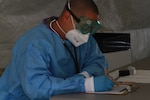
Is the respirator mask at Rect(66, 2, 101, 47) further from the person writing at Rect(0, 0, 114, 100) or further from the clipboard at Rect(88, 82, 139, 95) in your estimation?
the clipboard at Rect(88, 82, 139, 95)

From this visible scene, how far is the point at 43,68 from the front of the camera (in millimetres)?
1582

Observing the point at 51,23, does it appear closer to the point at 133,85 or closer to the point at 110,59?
the point at 133,85

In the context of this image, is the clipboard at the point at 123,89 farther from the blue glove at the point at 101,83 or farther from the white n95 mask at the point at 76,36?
the white n95 mask at the point at 76,36

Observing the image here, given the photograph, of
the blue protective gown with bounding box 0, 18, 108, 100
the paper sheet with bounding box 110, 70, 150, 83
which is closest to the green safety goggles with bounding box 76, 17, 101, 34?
the blue protective gown with bounding box 0, 18, 108, 100

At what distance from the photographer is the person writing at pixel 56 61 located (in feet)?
5.09

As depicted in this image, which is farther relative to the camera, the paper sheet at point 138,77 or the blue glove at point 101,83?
the paper sheet at point 138,77

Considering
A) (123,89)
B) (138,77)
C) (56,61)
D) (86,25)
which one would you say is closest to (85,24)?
(86,25)

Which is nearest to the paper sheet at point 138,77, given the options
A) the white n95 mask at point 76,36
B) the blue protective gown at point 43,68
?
the blue protective gown at point 43,68

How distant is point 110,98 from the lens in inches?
57.7

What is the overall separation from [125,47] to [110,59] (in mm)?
362

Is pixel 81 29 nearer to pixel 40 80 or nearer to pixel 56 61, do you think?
pixel 56 61

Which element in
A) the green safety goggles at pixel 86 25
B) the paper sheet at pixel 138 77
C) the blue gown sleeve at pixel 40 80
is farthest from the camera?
the paper sheet at pixel 138 77

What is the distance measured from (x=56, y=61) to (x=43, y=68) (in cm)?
15

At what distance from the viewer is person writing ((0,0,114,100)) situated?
1.55 m
